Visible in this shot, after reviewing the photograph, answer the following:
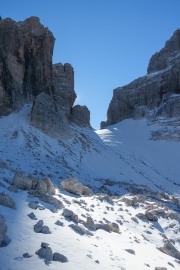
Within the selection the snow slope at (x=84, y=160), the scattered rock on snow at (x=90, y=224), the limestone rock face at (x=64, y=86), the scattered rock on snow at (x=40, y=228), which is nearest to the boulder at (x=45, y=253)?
the scattered rock on snow at (x=40, y=228)

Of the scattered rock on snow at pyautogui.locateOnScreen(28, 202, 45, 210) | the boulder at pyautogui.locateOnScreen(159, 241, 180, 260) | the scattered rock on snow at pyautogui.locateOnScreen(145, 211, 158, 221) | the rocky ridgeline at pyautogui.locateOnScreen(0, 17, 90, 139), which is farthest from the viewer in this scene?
the rocky ridgeline at pyautogui.locateOnScreen(0, 17, 90, 139)

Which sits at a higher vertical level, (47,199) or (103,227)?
(47,199)

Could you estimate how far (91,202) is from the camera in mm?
15711

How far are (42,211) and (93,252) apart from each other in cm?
283

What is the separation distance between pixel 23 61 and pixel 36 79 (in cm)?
327

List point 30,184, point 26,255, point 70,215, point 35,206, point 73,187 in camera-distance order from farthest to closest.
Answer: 1. point 73,187
2. point 30,184
3. point 70,215
4. point 35,206
5. point 26,255

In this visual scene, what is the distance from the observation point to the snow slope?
25.6 meters

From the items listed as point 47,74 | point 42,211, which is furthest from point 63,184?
point 47,74

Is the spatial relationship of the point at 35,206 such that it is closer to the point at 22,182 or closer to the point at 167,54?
the point at 22,182

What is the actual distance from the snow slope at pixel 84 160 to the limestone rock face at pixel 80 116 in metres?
5.49

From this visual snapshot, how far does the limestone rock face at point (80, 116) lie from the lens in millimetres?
49750

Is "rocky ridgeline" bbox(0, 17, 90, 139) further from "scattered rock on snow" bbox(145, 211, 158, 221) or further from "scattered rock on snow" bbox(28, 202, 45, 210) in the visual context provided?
"scattered rock on snow" bbox(28, 202, 45, 210)

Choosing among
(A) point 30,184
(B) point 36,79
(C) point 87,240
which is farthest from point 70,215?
(B) point 36,79

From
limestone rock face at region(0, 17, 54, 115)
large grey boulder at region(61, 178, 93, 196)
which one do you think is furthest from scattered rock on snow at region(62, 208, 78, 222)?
limestone rock face at region(0, 17, 54, 115)
